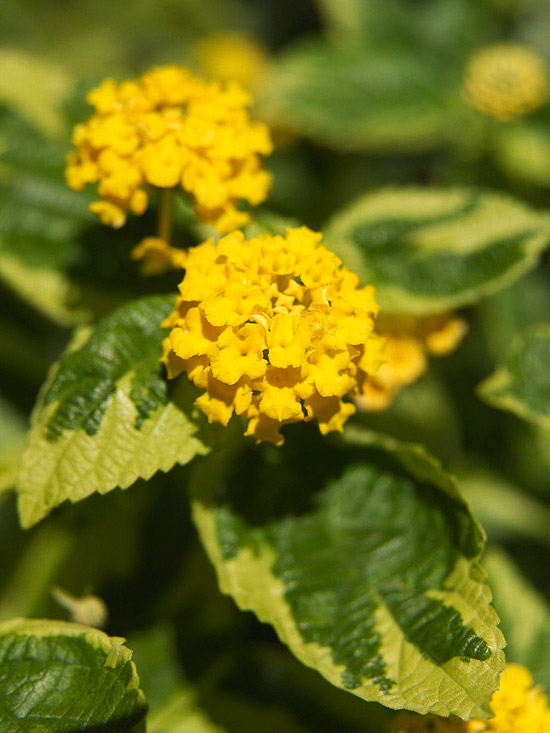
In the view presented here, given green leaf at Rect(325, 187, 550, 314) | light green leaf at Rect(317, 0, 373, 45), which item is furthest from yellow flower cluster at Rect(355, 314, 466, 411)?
light green leaf at Rect(317, 0, 373, 45)

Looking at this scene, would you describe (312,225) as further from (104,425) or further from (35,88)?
(104,425)

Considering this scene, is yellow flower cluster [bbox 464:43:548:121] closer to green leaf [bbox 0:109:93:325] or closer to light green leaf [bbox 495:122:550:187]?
light green leaf [bbox 495:122:550:187]

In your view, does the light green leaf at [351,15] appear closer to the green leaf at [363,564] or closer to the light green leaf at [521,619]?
the green leaf at [363,564]

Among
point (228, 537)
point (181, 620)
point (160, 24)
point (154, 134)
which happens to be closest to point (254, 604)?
point (228, 537)

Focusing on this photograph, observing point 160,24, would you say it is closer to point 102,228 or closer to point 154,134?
point 102,228

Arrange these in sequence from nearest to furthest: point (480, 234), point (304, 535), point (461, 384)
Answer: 1. point (304, 535)
2. point (480, 234)
3. point (461, 384)

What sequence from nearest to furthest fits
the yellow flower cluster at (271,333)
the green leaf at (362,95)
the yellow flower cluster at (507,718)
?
1. the yellow flower cluster at (271,333)
2. the yellow flower cluster at (507,718)
3. the green leaf at (362,95)

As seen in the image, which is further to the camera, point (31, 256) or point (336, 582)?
point (31, 256)

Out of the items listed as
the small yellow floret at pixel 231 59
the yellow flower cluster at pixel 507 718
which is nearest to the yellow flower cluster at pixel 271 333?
the yellow flower cluster at pixel 507 718
